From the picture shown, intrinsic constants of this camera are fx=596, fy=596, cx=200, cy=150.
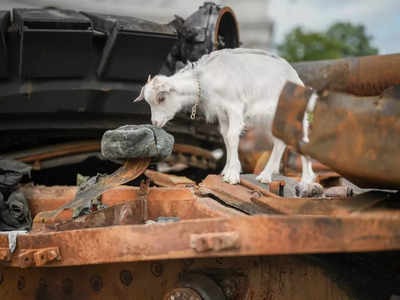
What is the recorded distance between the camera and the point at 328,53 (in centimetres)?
2569

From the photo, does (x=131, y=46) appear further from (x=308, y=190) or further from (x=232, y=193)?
(x=308, y=190)

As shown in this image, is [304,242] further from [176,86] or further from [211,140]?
[211,140]

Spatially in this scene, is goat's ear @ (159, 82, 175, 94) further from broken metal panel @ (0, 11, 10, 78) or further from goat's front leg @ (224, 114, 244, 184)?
broken metal panel @ (0, 11, 10, 78)

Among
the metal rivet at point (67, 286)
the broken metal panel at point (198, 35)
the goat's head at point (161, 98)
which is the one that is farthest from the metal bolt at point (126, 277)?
the broken metal panel at point (198, 35)

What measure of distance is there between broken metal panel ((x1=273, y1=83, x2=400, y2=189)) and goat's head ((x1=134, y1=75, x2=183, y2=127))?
105 centimetres

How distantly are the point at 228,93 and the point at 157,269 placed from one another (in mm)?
996

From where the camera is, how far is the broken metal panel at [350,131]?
5.96ft

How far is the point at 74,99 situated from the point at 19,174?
0.79m

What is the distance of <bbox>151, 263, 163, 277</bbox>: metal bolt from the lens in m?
2.40

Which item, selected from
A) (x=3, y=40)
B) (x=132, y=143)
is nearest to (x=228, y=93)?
(x=132, y=143)

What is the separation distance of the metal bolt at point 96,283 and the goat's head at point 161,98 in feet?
2.75

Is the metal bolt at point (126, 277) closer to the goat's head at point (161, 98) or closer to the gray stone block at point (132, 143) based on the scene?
the gray stone block at point (132, 143)

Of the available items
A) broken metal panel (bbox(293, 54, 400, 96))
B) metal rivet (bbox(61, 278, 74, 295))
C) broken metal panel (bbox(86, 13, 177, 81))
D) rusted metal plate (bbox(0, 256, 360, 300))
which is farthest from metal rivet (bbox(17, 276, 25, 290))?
broken metal panel (bbox(86, 13, 177, 81))

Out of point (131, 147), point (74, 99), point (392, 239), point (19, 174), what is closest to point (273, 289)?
point (392, 239)
